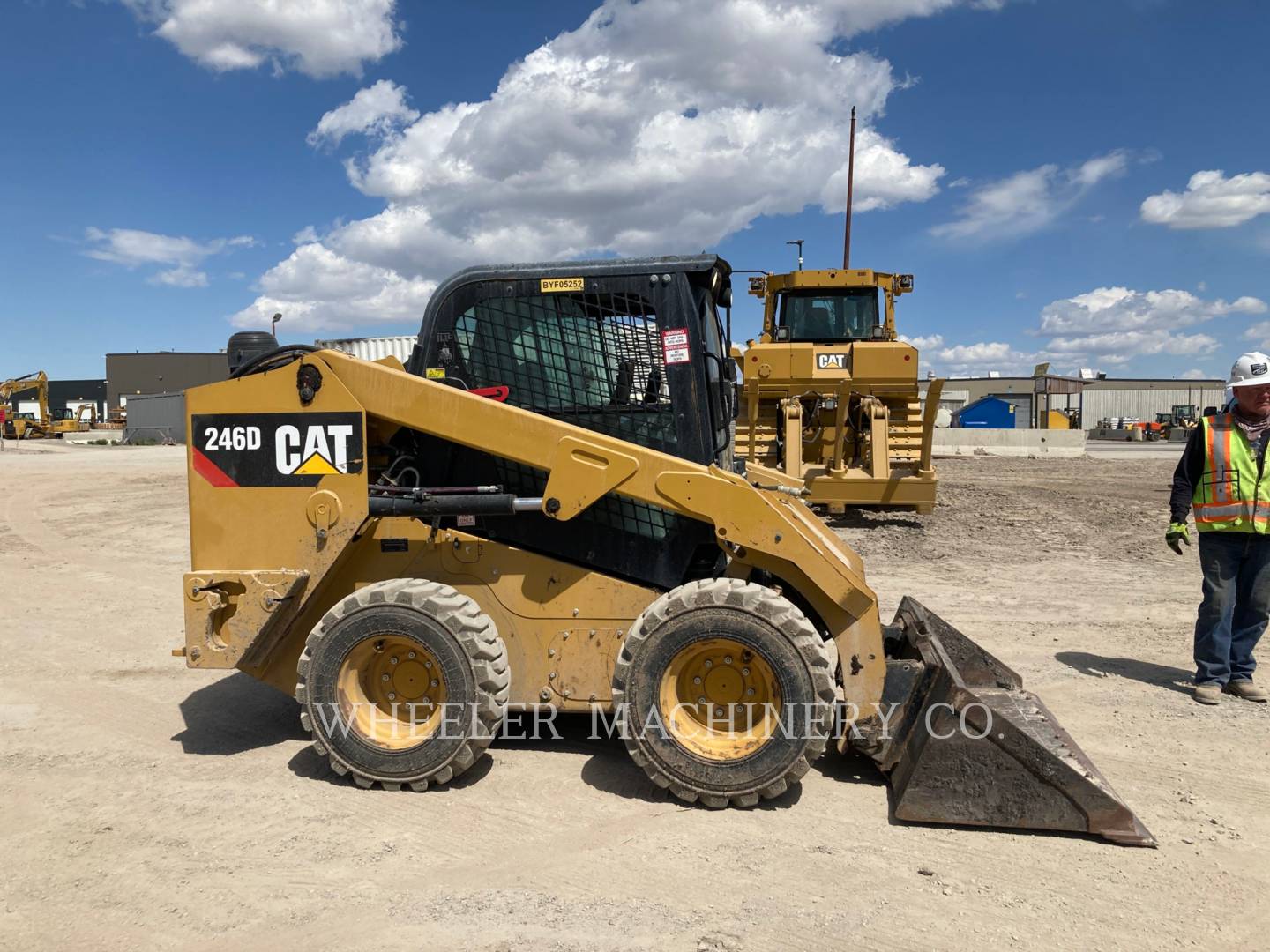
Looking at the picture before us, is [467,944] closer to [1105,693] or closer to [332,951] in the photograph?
[332,951]

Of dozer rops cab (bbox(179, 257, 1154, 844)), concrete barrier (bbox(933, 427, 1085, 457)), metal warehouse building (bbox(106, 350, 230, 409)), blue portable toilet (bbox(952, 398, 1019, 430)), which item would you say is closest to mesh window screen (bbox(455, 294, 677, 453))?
dozer rops cab (bbox(179, 257, 1154, 844))

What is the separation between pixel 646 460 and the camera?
3.67 m

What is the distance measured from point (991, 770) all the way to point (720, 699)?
3.62ft

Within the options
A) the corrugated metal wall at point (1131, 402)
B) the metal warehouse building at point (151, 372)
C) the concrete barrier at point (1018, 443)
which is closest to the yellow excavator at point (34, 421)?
the metal warehouse building at point (151, 372)

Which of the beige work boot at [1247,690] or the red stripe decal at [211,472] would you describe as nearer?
the red stripe decal at [211,472]

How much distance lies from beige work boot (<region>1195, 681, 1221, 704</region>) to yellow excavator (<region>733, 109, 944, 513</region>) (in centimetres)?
551

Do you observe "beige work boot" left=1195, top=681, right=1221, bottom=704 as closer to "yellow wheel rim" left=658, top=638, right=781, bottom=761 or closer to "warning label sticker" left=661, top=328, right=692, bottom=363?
"yellow wheel rim" left=658, top=638, right=781, bottom=761

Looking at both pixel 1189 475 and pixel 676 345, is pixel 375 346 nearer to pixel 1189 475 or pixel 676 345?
pixel 676 345

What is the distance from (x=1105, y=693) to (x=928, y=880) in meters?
2.59

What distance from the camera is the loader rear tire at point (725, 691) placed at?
136 inches

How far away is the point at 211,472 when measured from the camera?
3982 millimetres

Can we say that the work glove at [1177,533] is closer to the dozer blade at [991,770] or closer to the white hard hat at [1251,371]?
Answer: the white hard hat at [1251,371]

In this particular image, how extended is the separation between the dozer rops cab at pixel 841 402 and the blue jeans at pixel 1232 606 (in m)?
5.37

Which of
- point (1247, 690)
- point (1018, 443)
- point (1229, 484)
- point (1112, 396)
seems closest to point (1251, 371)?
point (1229, 484)
